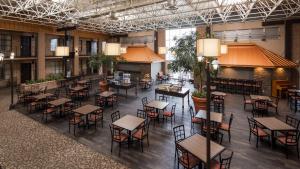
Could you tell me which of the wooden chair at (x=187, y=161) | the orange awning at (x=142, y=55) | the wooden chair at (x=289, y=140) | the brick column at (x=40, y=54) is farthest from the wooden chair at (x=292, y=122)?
the brick column at (x=40, y=54)

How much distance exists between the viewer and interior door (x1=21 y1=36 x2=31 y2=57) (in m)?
18.8

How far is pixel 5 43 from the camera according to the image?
1775cm

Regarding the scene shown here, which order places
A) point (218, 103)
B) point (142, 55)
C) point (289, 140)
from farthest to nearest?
point (142, 55), point (218, 103), point (289, 140)

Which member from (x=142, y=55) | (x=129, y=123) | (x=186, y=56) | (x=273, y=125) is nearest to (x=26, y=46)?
(x=142, y=55)

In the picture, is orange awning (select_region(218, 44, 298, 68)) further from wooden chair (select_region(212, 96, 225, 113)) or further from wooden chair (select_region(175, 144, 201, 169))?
wooden chair (select_region(175, 144, 201, 169))

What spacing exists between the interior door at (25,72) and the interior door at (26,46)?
0.99 m

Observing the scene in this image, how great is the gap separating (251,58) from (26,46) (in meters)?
19.6

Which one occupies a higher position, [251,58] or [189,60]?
[251,58]

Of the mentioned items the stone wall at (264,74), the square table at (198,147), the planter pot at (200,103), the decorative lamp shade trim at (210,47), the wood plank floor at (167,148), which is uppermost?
the decorative lamp shade trim at (210,47)

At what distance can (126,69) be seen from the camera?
22312 mm

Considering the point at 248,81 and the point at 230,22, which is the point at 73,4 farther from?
the point at 248,81

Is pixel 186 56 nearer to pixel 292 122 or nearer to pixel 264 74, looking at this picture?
pixel 292 122

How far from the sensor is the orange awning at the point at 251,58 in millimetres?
13712

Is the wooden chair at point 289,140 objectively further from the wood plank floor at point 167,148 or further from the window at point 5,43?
the window at point 5,43
